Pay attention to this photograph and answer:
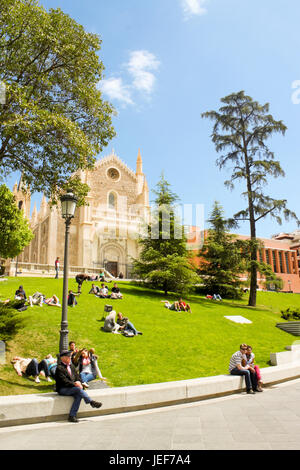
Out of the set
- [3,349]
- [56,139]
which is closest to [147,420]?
[3,349]

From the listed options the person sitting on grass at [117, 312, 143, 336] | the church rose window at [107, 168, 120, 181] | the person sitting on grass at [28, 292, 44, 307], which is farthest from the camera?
the church rose window at [107, 168, 120, 181]

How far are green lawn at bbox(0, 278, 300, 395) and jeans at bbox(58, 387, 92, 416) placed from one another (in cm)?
186

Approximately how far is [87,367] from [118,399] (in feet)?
7.01

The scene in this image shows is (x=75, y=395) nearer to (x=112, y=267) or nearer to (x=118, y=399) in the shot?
(x=118, y=399)

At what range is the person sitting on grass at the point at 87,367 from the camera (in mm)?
8141

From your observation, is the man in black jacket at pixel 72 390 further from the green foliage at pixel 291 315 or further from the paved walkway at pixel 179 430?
the green foliage at pixel 291 315

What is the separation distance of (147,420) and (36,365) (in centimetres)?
383

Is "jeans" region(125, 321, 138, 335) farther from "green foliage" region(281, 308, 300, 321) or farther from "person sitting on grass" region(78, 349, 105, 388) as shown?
"green foliage" region(281, 308, 300, 321)

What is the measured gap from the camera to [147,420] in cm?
570

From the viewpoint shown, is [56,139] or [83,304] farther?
[83,304]

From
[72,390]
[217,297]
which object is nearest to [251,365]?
[72,390]

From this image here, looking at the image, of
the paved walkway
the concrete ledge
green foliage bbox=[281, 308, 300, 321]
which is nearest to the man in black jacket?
the concrete ledge

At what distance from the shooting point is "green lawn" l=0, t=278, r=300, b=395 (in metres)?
9.28
